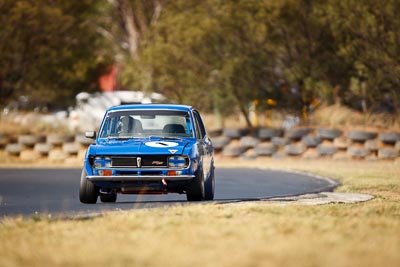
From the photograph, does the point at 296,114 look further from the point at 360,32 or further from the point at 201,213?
the point at 201,213

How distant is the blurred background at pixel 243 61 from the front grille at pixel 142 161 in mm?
16356

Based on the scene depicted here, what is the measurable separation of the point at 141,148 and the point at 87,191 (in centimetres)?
113

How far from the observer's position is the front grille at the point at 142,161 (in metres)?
16.2

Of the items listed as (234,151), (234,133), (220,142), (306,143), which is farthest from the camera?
(234,133)

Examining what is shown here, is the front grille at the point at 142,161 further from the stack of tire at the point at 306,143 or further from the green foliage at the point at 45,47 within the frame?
the green foliage at the point at 45,47

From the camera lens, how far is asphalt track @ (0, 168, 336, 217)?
1634cm

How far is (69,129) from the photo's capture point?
38125mm

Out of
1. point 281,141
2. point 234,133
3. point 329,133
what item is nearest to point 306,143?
point 329,133

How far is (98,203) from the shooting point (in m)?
17.2

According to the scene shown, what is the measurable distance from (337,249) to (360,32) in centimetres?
2418

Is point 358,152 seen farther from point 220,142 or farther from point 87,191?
point 87,191

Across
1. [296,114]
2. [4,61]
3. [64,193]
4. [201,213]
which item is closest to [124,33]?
[4,61]

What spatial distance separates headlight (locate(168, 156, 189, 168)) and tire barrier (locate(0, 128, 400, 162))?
1509cm

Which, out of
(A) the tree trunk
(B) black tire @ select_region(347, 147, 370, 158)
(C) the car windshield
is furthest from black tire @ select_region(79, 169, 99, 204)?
(A) the tree trunk
